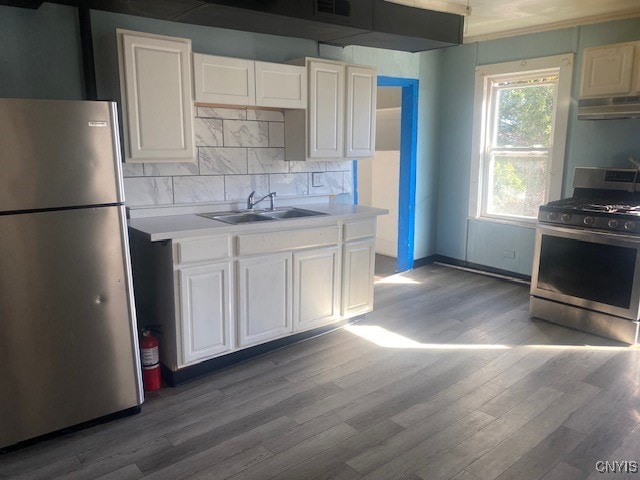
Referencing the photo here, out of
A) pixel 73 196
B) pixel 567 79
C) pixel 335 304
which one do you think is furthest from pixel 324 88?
pixel 567 79

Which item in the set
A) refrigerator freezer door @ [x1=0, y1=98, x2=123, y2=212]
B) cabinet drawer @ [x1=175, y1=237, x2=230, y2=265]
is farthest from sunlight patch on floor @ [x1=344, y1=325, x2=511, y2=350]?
refrigerator freezer door @ [x1=0, y1=98, x2=123, y2=212]

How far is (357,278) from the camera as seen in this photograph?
12.1 feet

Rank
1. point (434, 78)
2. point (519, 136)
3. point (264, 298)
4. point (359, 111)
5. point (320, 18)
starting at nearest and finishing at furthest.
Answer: point (320, 18) → point (264, 298) → point (359, 111) → point (519, 136) → point (434, 78)

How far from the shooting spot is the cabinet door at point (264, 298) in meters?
3.02

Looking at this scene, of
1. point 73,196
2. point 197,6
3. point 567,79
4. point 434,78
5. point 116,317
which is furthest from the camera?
Result: point 434,78

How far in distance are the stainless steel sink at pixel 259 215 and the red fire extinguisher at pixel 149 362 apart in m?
0.90

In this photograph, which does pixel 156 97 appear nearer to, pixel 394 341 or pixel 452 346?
pixel 394 341

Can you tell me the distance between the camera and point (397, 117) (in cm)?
571

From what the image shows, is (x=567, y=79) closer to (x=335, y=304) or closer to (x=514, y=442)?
(x=335, y=304)

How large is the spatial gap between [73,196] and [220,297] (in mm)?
1043

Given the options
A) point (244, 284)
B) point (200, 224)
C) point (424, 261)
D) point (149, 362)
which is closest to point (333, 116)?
point (200, 224)

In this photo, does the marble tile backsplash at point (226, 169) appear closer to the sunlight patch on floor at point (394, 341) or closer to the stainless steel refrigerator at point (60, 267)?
the stainless steel refrigerator at point (60, 267)

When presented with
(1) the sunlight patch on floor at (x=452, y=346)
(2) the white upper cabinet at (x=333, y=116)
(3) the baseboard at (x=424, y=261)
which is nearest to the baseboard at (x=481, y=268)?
(3) the baseboard at (x=424, y=261)

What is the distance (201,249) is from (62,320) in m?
0.81
